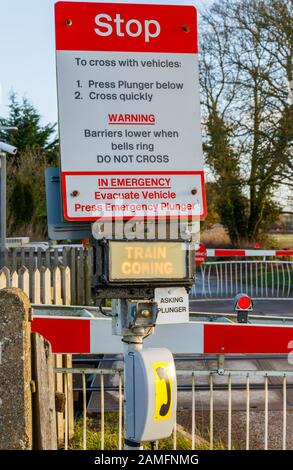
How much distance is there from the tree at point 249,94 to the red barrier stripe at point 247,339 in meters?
17.3

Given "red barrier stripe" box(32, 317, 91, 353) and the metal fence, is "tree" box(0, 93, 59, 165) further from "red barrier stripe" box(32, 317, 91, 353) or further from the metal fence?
"red barrier stripe" box(32, 317, 91, 353)

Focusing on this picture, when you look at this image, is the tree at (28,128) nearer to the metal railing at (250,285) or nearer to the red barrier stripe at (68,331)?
the metal railing at (250,285)

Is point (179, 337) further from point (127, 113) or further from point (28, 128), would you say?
point (28, 128)

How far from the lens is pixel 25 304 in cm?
272

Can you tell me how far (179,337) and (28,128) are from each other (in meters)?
40.1

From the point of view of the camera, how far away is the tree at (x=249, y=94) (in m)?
21.1

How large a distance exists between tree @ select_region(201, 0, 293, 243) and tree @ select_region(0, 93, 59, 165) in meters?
19.8

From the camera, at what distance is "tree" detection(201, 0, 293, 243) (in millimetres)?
21094

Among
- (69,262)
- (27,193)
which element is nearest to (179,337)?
(69,262)

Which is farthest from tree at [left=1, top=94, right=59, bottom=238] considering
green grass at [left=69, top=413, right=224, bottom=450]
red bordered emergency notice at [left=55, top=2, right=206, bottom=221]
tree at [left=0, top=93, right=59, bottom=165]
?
red bordered emergency notice at [left=55, top=2, right=206, bottom=221]

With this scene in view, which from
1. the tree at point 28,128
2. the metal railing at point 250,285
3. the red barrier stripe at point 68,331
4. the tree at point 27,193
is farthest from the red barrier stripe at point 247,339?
the tree at point 28,128

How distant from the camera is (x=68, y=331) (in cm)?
358
